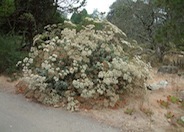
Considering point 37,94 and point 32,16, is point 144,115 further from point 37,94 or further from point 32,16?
point 32,16

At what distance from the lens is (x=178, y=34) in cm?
1068

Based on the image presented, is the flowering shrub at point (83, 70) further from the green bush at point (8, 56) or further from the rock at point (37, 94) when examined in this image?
the green bush at point (8, 56)

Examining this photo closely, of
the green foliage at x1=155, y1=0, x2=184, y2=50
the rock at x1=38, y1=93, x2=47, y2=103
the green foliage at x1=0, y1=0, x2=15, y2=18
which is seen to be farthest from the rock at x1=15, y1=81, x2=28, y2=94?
the green foliage at x1=155, y1=0, x2=184, y2=50

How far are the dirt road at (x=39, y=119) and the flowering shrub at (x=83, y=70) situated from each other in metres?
0.36

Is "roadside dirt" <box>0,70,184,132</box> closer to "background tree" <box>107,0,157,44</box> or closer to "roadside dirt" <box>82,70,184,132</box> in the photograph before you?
"roadside dirt" <box>82,70,184,132</box>

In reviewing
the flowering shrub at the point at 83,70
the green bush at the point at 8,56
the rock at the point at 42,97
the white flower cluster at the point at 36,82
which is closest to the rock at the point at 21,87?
the flowering shrub at the point at 83,70

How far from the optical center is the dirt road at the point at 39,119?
17.0 feet

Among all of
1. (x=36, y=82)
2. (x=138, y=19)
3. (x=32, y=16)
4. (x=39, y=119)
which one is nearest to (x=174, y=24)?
(x=32, y=16)

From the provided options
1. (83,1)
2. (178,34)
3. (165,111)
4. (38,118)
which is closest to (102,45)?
(165,111)

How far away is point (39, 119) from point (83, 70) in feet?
5.00

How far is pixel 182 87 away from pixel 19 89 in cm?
406

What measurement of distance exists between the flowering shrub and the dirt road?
36 centimetres

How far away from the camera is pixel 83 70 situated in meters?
6.70

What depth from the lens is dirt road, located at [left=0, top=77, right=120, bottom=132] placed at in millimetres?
5184
